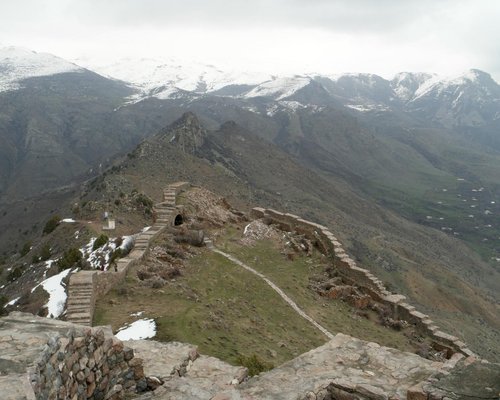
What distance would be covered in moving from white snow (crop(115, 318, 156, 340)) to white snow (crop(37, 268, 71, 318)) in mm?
4938

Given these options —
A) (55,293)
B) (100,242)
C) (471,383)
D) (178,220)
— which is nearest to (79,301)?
(55,293)

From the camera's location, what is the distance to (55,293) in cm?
2266

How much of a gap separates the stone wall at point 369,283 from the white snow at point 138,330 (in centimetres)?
1329

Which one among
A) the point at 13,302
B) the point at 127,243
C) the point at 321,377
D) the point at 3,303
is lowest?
the point at 3,303

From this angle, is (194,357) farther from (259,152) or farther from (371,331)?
(259,152)

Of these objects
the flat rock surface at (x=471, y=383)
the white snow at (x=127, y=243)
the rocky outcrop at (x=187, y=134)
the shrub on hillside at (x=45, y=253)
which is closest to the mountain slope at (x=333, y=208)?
the rocky outcrop at (x=187, y=134)

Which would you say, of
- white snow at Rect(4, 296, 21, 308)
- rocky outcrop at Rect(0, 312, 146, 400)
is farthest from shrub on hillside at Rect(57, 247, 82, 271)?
rocky outcrop at Rect(0, 312, 146, 400)

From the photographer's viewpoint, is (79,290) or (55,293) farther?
(55,293)

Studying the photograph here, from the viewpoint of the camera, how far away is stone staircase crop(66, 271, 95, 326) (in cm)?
1525

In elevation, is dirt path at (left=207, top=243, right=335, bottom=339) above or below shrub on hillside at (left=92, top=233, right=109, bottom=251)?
above

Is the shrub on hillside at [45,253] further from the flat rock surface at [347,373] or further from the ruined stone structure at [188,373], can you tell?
the flat rock surface at [347,373]

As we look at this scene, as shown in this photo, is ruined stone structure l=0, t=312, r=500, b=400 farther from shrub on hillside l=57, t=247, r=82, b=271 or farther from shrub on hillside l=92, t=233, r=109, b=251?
shrub on hillside l=92, t=233, r=109, b=251

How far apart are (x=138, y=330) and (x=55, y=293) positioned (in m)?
9.67

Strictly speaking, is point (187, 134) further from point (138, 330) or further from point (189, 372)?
point (189, 372)
